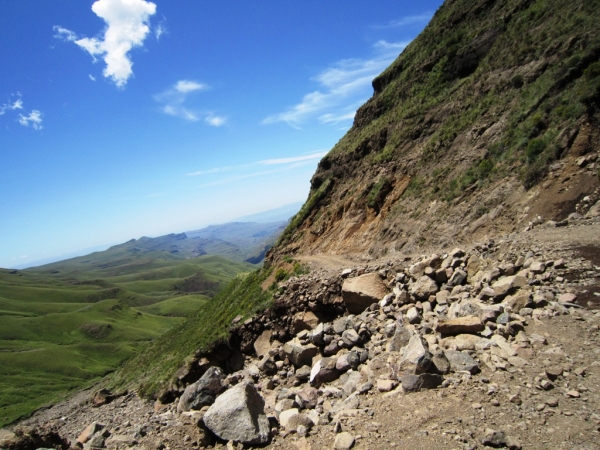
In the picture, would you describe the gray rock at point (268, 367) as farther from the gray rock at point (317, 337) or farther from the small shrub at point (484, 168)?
the small shrub at point (484, 168)

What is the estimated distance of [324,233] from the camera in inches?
1581

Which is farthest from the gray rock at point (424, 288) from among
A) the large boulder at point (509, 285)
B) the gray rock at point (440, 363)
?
the gray rock at point (440, 363)

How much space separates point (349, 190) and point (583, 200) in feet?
88.9

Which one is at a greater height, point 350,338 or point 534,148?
point 534,148

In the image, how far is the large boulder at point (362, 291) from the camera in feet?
60.6

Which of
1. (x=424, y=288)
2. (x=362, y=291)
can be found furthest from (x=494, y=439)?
(x=362, y=291)

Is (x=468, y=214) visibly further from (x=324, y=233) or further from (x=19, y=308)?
(x=19, y=308)

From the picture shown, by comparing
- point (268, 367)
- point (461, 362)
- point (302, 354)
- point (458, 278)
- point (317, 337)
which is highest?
point (458, 278)

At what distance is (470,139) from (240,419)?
2916 centimetres

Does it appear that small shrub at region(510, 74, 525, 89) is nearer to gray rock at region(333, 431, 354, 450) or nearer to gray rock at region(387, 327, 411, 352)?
gray rock at region(387, 327, 411, 352)

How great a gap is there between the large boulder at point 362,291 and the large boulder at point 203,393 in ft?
28.2

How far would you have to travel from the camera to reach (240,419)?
10422mm

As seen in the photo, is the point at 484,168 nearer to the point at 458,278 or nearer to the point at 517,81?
the point at 517,81

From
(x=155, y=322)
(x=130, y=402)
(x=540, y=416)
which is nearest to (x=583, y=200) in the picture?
(x=540, y=416)
